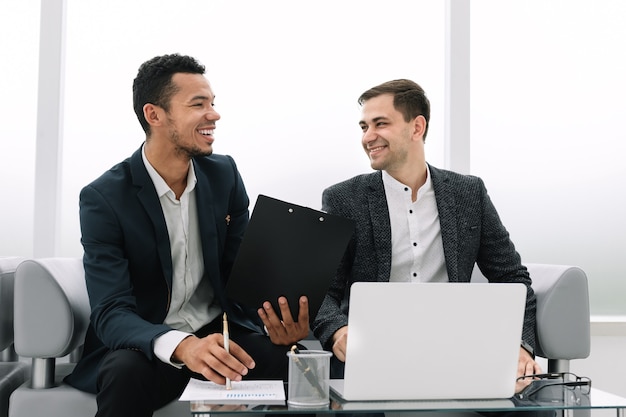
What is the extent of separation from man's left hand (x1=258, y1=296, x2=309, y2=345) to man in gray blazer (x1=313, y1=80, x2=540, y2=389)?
199 millimetres

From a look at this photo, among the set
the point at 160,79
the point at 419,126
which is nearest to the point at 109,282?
the point at 160,79

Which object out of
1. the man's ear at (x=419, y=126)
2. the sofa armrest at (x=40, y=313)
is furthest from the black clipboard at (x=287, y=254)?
the man's ear at (x=419, y=126)

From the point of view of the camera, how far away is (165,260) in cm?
210

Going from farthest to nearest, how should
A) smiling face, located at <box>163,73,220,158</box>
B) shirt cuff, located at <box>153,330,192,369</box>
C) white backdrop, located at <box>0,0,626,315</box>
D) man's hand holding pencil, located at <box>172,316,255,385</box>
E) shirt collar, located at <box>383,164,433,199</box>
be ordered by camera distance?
white backdrop, located at <box>0,0,626,315</box> < shirt collar, located at <box>383,164,433,199</box> < smiling face, located at <box>163,73,220,158</box> < shirt cuff, located at <box>153,330,192,369</box> < man's hand holding pencil, located at <box>172,316,255,385</box>

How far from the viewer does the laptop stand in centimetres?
137

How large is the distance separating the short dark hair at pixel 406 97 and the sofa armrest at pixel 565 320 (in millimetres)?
742

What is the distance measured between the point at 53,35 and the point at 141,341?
5.48ft

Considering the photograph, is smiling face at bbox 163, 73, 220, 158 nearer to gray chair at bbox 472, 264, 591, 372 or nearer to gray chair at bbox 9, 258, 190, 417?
gray chair at bbox 9, 258, 190, 417

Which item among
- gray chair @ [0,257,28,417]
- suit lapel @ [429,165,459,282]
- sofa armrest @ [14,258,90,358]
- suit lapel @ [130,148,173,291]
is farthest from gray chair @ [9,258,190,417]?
suit lapel @ [429,165,459,282]

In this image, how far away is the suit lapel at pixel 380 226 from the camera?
2.29 meters

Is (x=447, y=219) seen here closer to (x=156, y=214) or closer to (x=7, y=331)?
(x=156, y=214)

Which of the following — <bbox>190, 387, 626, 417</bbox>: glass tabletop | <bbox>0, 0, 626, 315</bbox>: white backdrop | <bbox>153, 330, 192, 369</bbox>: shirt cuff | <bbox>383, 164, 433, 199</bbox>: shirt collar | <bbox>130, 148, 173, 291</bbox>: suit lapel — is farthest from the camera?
<bbox>0, 0, 626, 315</bbox>: white backdrop

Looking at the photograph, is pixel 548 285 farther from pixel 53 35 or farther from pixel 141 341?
pixel 53 35

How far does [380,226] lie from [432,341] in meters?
0.96
